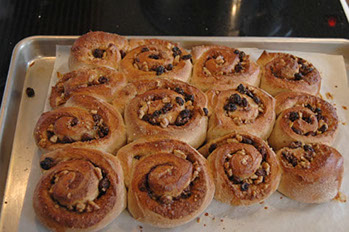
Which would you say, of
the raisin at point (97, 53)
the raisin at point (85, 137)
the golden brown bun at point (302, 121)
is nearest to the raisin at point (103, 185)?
the raisin at point (85, 137)

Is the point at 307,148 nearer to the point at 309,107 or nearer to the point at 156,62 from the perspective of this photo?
the point at 309,107

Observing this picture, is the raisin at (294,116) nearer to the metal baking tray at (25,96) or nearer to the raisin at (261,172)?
the raisin at (261,172)

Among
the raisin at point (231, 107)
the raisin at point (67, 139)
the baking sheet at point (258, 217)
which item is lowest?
the baking sheet at point (258, 217)

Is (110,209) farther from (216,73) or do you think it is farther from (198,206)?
(216,73)

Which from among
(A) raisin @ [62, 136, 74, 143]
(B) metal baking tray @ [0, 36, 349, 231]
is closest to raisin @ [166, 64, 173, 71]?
(B) metal baking tray @ [0, 36, 349, 231]

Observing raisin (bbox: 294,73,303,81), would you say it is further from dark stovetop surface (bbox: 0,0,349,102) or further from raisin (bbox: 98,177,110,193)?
raisin (bbox: 98,177,110,193)

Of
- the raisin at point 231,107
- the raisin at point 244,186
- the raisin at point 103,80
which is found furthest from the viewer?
the raisin at point 103,80

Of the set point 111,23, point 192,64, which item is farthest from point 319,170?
point 111,23
